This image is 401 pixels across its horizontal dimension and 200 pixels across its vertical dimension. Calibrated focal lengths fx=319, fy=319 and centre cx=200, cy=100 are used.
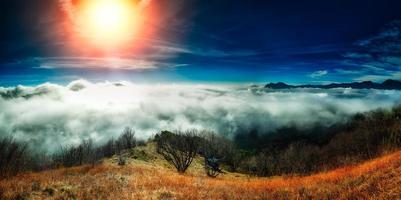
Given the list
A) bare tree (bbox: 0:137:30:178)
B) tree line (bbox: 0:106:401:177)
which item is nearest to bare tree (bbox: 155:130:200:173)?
tree line (bbox: 0:106:401:177)

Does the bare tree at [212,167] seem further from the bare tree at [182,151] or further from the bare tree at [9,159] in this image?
the bare tree at [9,159]

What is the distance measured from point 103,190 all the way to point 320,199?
31.2 feet

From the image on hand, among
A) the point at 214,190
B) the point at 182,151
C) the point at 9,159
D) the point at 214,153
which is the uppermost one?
the point at 9,159

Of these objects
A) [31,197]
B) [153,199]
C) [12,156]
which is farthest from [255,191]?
[12,156]

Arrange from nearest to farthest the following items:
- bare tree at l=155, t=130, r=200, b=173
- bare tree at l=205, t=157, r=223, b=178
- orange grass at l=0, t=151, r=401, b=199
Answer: orange grass at l=0, t=151, r=401, b=199
bare tree at l=155, t=130, r=200, b=173
bare tree at l=205, t=157, r=223, b=178

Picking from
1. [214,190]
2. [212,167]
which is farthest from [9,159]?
[212,167]

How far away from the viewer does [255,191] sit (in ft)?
Result: 50.6

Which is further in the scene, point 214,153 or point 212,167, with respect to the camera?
point 214,153

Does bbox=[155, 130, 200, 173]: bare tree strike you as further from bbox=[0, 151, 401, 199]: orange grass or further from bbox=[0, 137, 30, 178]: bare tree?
bbox=[0, 151, 401, 199]: orange grass

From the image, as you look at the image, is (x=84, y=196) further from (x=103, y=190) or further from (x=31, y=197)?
(x=31, y=197)

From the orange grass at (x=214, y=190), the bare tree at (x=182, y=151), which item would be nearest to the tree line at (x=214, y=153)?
the bare tree at (x=182, y=151)

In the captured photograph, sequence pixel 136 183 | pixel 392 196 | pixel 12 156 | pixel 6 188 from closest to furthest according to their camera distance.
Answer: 1. pixel 392 196
2. pixel 6 188
3. pixel 136 183
4. pixel 12 156

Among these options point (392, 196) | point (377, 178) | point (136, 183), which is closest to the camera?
point (392, 196)

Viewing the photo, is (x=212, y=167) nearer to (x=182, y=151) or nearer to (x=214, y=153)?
(x=182, y=151)
